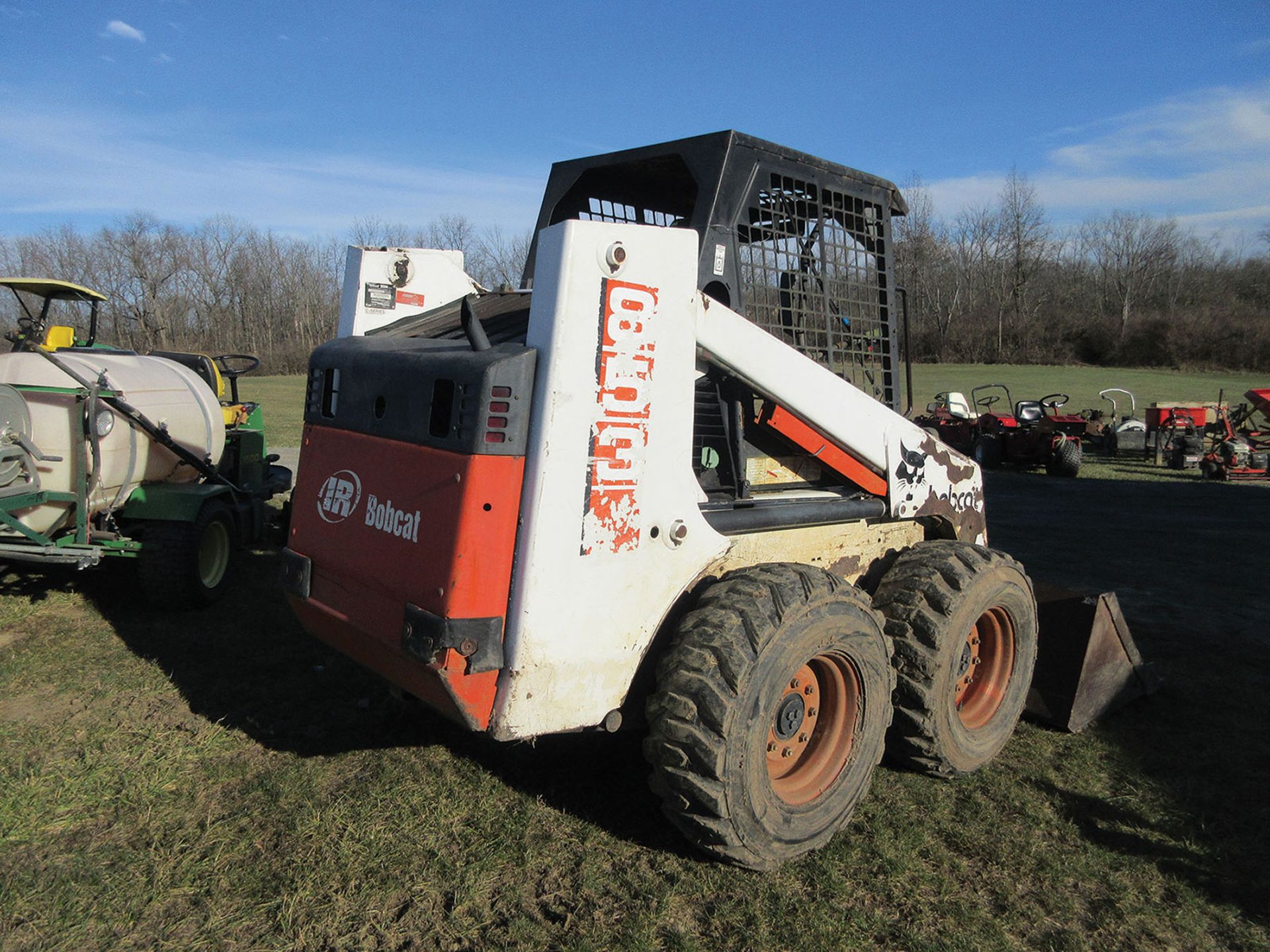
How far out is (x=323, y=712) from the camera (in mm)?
4590

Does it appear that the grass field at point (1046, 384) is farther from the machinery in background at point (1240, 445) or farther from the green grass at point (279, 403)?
the machinery in background at point (1240, 445)

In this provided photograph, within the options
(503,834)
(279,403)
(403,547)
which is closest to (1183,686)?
(503,834)

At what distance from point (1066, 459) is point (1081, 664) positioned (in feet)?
41.3

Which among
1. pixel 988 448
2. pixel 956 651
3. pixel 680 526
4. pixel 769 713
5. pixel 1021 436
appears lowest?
pixel 769 713

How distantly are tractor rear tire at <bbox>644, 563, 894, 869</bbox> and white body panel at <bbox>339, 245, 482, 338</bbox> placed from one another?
82.4 inches

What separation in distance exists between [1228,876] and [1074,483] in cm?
1279

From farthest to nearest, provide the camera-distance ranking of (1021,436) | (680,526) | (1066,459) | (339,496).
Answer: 1. (1021,436)
2. (1066,459)
3. (339,496)
4. (680,526)

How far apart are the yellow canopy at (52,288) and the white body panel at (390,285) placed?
470 cm

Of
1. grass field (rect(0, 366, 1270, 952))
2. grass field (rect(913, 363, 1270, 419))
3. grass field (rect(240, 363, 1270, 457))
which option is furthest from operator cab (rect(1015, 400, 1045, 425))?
grass field (rect(0, 366, 1270, 952))

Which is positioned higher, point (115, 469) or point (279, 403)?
point (115, 469)

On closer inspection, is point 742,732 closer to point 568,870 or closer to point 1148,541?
point 568,870

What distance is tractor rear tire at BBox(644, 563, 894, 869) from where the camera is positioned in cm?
295

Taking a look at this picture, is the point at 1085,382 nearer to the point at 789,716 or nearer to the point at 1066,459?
the point at 1066,459

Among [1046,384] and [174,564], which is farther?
[1046,384]
